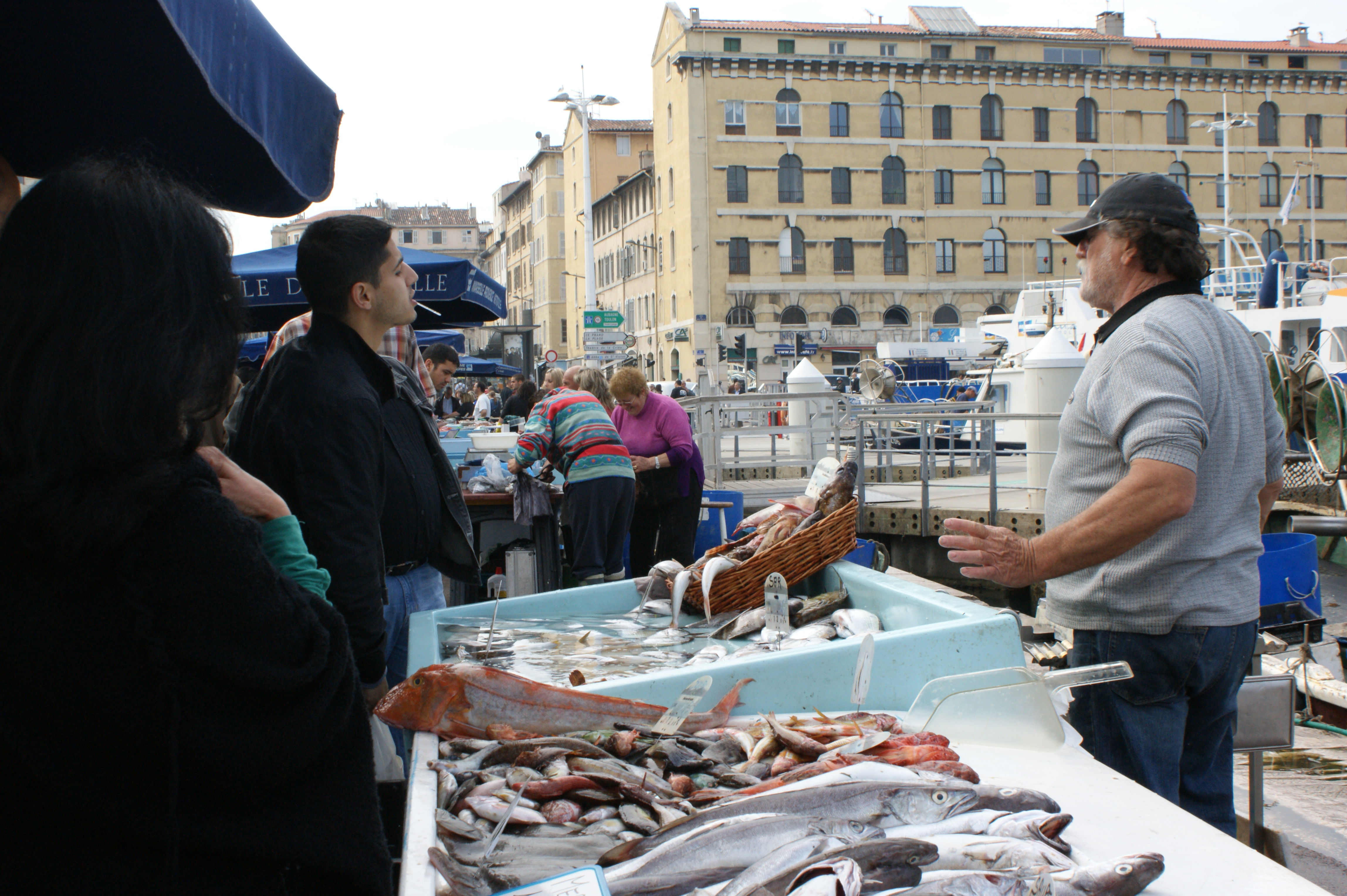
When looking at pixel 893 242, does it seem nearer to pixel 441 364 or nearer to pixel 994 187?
pixel 994 187

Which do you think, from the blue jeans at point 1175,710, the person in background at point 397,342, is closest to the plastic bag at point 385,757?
the blue jeans at point 1175,710

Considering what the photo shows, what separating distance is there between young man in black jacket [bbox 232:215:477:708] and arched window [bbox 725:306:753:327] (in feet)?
150

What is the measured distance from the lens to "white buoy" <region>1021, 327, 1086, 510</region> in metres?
11.7

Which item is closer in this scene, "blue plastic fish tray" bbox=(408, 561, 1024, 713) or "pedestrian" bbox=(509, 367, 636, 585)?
"blue plastic fish tray" bbox=(408, 561, 1024, 713)

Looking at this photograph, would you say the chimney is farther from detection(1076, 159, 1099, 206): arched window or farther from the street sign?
the street sign

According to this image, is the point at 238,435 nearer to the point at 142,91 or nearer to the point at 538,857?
the point at 142,91

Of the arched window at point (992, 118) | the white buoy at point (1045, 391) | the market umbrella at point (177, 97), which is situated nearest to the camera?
the market umbrella at point (177, 97)

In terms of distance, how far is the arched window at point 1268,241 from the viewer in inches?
1971

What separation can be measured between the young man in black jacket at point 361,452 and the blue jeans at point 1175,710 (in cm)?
192

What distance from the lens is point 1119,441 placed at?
8.19 feet

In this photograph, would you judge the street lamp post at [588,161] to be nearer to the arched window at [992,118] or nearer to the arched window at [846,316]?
the arched window at [846,316]

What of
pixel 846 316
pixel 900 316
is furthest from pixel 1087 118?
pixel 846 316

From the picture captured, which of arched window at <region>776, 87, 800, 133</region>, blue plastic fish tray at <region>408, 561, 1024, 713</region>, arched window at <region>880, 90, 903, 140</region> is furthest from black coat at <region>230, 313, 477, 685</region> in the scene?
arched window at <region>880, 90, 903, 140</region>

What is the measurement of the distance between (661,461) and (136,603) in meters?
6.54
